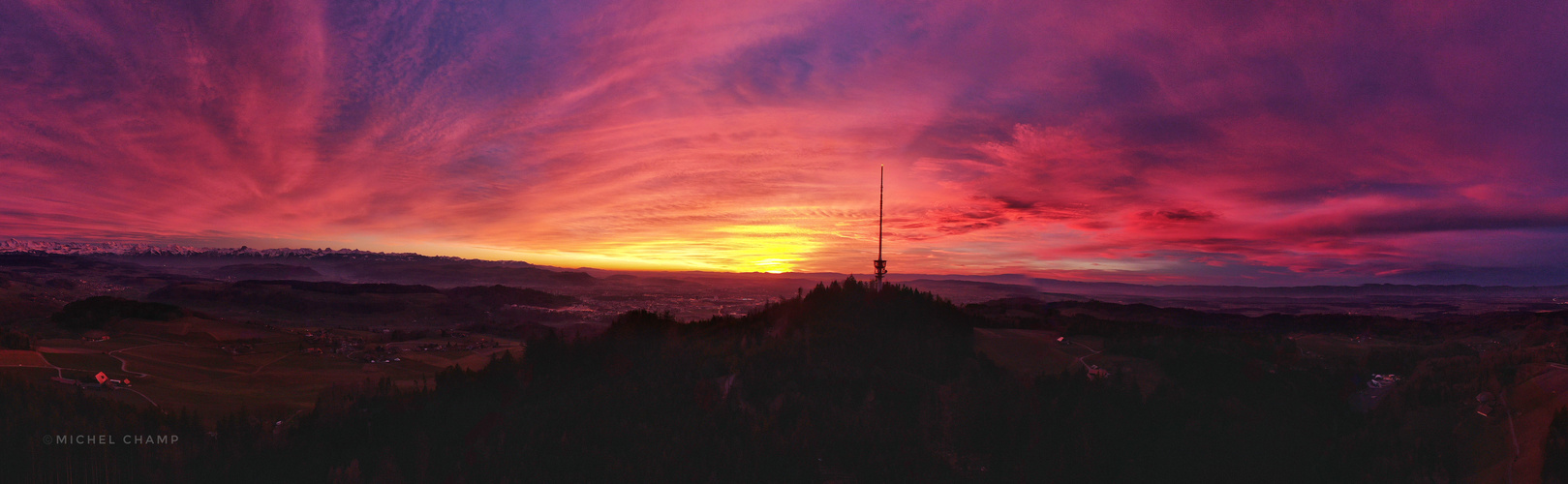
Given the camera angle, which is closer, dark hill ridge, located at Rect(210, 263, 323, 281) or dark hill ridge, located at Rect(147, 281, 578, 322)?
dark hill ridge, located at Rect(147, 281, 578, 322)

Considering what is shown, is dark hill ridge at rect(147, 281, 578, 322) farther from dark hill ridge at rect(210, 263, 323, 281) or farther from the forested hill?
the forested hill

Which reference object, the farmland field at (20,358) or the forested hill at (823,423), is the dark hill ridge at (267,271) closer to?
the farmland field at (20,358)

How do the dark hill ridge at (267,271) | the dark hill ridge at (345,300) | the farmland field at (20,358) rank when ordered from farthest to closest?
the dark hill ridge at (267,271) < the dark hill ridge at (345,300) < the farmland field at (20,358)

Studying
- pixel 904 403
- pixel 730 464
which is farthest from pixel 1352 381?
pixel 730 464

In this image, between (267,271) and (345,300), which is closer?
(345,300)

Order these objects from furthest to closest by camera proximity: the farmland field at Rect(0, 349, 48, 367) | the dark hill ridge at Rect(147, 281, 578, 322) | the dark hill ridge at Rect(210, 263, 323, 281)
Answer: the dark hill ridge at Rect(210, 263, 323, 281) → the dark hill ridge at Rect(147, 281, 578, 322) → the farmland field at Rect(0, 349, 48, 367)

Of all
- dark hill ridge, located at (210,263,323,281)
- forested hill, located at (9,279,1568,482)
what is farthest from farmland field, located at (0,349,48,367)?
dark hill ridge, located at (210,263,323,281)

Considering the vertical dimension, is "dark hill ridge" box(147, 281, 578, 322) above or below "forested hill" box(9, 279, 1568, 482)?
below

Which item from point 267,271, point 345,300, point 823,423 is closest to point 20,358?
point 823,423

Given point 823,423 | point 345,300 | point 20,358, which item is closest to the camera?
point 823,423

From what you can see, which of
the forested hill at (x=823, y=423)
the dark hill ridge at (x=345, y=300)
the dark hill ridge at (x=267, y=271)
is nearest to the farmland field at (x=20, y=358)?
the forested hill at (x=823, y=423)

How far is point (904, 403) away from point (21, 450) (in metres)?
15.7

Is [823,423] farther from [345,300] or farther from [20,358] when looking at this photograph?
[345,300]

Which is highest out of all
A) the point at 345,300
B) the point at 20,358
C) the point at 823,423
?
the point at 20,358
